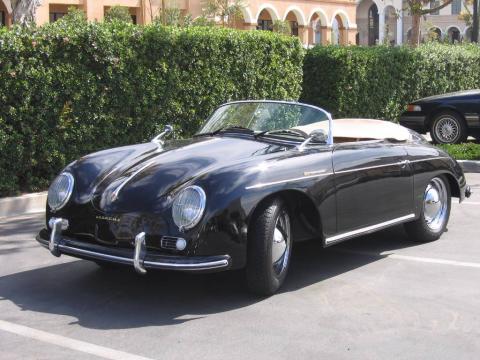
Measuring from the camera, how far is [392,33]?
89.9 metres

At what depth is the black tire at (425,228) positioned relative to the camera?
276 inches

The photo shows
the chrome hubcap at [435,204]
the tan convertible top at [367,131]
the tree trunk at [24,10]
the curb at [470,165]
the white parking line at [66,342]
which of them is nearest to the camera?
the white parking line at [66,342]

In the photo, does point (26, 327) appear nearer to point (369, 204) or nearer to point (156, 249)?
point (156, 249)

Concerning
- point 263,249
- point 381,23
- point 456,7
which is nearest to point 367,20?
point 381,23

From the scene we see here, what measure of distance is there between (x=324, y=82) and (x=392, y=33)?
78.2 metres

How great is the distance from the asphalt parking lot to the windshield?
3.96 ft

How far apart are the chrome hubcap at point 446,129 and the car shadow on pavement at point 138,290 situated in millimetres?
8596

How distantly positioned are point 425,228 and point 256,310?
260 centimetres

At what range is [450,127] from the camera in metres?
14.8

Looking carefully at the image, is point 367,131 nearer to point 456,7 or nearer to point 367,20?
point 367,20

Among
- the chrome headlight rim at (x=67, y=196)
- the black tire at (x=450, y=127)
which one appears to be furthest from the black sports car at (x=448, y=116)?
the chrome headlight rim at (x=67, y=196)

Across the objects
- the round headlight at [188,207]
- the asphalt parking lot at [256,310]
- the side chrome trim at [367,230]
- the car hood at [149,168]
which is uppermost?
the car hood at [149,168]

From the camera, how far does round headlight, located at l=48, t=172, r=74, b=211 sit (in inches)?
217

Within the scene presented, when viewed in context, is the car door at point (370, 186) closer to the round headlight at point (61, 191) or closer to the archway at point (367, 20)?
the round headlight at point (61, 191)
